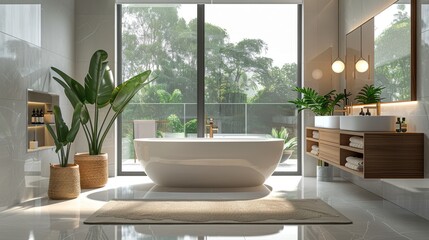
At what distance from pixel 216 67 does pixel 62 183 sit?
2895 mm

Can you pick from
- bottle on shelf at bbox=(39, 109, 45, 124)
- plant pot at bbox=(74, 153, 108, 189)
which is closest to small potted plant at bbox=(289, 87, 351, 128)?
plant pot at bbox=(74, 153, 108, 189)

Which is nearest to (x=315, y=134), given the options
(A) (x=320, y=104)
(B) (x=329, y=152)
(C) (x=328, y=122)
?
(A) (x=320, y=104)

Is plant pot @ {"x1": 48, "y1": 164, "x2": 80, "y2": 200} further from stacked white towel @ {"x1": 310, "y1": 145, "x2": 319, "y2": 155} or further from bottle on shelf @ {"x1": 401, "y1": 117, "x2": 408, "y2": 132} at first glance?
bottle on shelf @ {"x1": 401, "y1": 117, "x2": 408, "y2": 132}

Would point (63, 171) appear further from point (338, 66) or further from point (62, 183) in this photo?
point (338, 66)

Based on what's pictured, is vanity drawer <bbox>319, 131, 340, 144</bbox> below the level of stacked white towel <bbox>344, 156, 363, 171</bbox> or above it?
above

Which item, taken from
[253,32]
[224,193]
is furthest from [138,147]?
[253,32]

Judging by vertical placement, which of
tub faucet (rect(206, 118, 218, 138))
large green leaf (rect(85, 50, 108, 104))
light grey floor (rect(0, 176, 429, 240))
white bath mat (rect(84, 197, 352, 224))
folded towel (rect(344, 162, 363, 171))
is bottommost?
light grey floor (rect(0, 176, 429, 240))

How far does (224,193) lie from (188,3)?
288cm

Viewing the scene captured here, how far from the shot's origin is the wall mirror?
4.21m

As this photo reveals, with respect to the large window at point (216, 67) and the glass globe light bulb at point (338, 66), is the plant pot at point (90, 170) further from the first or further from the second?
the glass globe light bulb at point (338, 66)

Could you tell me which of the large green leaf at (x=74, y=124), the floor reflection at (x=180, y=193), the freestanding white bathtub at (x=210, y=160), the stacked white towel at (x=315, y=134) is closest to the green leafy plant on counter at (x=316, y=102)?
the stacked white towel at (x=315, y=134)

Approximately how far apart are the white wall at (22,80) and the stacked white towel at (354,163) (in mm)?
3132

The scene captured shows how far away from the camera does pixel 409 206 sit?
425cm

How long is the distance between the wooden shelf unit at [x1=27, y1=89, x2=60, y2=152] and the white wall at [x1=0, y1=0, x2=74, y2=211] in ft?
0.30
